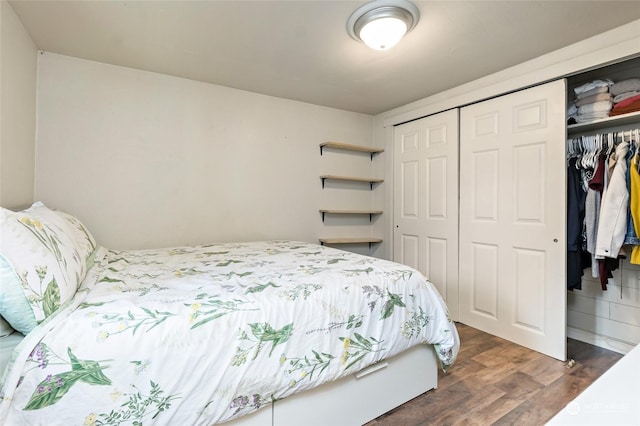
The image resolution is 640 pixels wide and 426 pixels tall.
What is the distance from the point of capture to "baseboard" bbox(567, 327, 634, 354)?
2.22m

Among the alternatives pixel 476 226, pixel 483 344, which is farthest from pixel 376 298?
pixel 476 226

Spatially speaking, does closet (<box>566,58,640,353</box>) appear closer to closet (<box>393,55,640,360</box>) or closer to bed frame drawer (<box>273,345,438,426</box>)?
closet (<box>393,55,640,360</box>)

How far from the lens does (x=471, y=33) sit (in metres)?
1.91

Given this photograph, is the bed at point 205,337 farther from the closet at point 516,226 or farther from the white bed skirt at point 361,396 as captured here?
the closet at point 516,226

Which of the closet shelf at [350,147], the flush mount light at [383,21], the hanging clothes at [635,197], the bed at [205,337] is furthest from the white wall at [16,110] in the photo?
the hanging clothes at [635,197]

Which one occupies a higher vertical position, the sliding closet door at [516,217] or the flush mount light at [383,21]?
the flush mount light at [383,21]

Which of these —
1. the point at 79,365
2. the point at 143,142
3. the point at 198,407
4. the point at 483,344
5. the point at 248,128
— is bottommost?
the point at 483,344

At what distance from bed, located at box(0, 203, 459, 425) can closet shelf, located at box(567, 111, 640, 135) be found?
182cm

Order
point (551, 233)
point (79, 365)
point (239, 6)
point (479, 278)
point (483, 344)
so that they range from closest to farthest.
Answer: point (79, 365)
point (239, 6)
point (551, 233)
point (483, 344)
point (479, 278)

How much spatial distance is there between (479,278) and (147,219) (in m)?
Result: 2.97

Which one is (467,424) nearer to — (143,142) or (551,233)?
(551,233)

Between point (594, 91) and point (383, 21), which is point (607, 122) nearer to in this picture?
point (594, 91)

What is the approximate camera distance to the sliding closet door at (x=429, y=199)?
113 inches

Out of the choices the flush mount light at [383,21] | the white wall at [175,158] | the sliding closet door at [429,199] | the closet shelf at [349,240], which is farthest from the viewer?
the closet shelf at [349,240]
